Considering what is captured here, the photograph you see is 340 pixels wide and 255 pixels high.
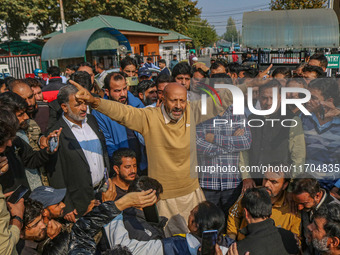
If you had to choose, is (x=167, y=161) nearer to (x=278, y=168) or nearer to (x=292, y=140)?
(x=278, y=168)

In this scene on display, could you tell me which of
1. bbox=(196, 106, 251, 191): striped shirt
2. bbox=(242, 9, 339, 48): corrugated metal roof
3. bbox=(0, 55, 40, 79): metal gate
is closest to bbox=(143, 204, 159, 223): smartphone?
bbox=(196, 106, 251, 191): striped shirt

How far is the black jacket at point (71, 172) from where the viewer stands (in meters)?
2.99

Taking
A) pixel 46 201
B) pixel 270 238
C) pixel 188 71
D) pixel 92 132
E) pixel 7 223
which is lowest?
pixel 270 238

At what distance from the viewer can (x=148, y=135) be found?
9.23ft

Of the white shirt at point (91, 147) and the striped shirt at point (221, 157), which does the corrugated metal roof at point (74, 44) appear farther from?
the striped shirt at point (221, 157)

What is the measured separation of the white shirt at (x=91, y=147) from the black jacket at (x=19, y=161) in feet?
1.30

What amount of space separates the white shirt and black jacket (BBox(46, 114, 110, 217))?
73 millimetres

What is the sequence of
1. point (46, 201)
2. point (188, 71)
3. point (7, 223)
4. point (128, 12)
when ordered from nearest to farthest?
point (7, 223)
point (46, 201)
point (188, 71)
point (128, 12)

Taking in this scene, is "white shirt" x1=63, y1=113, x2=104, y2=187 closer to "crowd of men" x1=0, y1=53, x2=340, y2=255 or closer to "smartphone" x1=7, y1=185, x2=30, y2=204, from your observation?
"crowd of men" x1=0, y1=53, x2=340, y2=255

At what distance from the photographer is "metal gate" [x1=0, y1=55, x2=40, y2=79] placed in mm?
13961

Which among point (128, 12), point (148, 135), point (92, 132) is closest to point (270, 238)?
point (148, 135)

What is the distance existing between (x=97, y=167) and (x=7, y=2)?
26171 mm

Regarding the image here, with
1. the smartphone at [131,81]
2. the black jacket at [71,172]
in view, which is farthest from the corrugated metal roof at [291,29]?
the black jacket at [71,172]

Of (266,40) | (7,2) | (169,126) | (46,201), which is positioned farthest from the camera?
(7,2)
